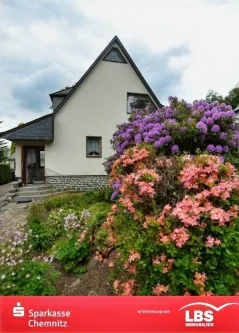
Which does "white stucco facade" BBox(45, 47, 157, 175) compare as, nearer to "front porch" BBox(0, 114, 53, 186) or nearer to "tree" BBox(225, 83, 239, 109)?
"front porch" BBox(0, 114, 53, 186)

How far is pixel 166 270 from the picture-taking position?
6.29ft

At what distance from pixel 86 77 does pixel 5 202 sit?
6425mm

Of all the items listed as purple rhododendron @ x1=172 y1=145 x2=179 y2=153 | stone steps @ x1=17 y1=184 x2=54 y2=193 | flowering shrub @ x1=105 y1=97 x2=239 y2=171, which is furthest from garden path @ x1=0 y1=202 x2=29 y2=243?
purple rhododendron @ x1=172 y1=145 x2=179 y2=153

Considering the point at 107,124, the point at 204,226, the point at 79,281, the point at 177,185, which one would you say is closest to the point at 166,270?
the point at 204,226

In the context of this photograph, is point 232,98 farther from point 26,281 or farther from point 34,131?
point 26,281

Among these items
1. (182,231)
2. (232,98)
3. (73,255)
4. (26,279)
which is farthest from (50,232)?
(232,98)

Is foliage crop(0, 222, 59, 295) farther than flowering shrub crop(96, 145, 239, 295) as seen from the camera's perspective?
Yes

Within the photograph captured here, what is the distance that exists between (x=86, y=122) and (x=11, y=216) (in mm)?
5880

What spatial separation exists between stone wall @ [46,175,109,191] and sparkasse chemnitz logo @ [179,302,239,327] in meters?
9.72

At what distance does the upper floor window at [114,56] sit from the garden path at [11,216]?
7.69 metres

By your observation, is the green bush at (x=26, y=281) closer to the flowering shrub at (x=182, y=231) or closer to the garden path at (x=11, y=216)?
the flowering shrub at (x=182, y=231)

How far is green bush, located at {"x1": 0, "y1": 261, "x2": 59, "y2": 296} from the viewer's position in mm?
2506

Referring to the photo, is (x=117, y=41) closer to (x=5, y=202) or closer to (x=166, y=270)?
(x=5, y=202)

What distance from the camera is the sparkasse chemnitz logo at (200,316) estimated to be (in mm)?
1814
